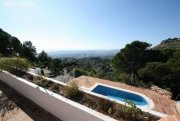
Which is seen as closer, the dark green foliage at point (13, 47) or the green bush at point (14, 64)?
the green bush at point (14, 64)

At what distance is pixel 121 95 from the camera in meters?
10.2

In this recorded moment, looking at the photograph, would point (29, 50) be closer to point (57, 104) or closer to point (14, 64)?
point (14, 64)

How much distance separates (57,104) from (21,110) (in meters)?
1.22

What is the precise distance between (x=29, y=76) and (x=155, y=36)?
2040cm

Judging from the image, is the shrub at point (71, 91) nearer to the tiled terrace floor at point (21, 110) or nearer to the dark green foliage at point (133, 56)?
the tiled terrace floor at point (21, 110)

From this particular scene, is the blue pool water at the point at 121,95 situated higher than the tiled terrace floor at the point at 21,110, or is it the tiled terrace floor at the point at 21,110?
the tiled terrace floor at the point at 21,110

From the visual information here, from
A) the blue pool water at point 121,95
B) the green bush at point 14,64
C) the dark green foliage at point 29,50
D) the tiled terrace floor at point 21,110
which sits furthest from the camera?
the dark green foliage at point 29,50

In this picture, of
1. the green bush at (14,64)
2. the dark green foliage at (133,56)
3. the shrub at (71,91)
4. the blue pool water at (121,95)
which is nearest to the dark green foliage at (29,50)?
the dark green foliage at (133,56)

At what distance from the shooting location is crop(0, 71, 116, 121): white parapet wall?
10.7ft

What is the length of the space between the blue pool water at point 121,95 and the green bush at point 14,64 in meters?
4.72

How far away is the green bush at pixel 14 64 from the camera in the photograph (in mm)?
7145

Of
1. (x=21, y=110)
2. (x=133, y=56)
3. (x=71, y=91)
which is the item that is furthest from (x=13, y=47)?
(x=71, y=91)

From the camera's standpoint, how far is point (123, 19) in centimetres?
1858

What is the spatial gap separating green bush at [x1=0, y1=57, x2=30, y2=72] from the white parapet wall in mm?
988
